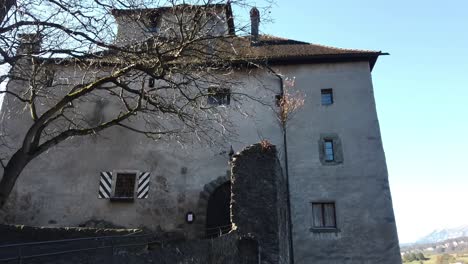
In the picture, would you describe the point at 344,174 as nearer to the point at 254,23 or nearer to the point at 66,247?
the point at 254,23

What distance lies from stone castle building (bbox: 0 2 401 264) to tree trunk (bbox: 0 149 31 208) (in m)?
5.86

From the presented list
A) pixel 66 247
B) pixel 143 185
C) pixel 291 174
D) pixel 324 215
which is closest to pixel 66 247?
pixel 66 247

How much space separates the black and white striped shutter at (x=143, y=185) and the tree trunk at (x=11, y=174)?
5.93 m

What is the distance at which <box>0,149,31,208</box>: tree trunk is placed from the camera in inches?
287

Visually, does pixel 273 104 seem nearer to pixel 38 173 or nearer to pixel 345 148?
pixel 345 148

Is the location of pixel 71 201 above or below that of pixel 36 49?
below

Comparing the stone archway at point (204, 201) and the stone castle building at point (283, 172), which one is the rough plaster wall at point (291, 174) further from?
the stone archway at point (204, 201)

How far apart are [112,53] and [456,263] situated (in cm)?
8966

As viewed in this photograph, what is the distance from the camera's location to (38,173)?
1385 centimetres

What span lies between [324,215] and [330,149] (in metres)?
2.39

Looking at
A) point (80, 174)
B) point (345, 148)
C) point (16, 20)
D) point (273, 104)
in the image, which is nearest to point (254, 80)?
point (273, 104)

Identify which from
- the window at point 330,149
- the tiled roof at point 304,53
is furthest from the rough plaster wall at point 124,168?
the window at point 330,149

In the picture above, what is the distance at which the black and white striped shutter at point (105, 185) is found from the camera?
1342 centimetres

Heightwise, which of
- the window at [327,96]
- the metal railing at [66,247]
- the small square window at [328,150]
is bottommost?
the metal railing at [66,247]
